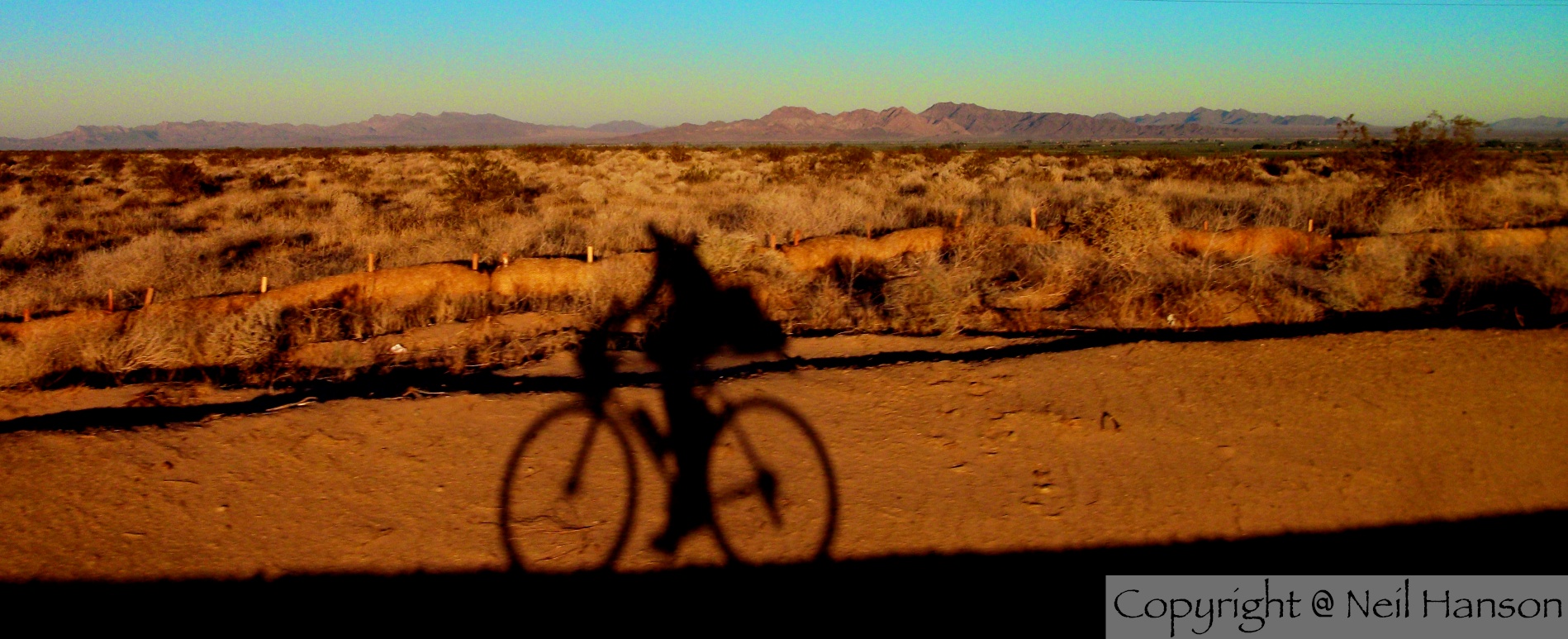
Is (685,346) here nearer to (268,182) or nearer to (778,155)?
(268,182)

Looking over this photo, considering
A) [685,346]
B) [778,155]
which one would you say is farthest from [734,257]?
[778,155]

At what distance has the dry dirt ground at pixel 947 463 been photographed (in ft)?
13.9

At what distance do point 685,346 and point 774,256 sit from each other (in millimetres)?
3752

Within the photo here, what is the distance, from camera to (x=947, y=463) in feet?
16.6

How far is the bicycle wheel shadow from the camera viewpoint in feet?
14.0

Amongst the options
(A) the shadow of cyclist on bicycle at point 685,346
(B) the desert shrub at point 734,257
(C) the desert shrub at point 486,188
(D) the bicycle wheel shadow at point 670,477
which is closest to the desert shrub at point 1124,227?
(B) the desert shrub at point 734,257

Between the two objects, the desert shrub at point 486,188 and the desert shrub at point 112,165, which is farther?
the desert shrub at point 112,165

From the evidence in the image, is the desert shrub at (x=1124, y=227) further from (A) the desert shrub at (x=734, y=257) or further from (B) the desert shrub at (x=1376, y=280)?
(A) the desert shrub at (x=734, y=257)

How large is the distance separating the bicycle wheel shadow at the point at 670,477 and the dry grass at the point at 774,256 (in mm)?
2511

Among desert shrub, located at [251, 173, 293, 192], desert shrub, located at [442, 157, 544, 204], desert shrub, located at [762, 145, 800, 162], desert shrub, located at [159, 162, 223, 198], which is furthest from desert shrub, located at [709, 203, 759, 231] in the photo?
desert shrub, located at [762, 145, 800, 162]

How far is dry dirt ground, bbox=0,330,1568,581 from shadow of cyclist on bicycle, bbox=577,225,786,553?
0.22 meters

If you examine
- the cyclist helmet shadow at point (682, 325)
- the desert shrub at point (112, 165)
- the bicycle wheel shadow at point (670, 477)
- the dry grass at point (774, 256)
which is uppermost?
the desert shrub at point (112, 165)

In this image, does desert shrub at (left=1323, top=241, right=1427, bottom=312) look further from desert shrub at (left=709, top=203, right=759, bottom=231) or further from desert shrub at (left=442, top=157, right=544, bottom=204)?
desert shrub at (left=442, top=157, right=544, bottom=204)

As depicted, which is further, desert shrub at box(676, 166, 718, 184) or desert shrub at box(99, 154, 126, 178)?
desert shrub at box(99, 154, 126, 178)
